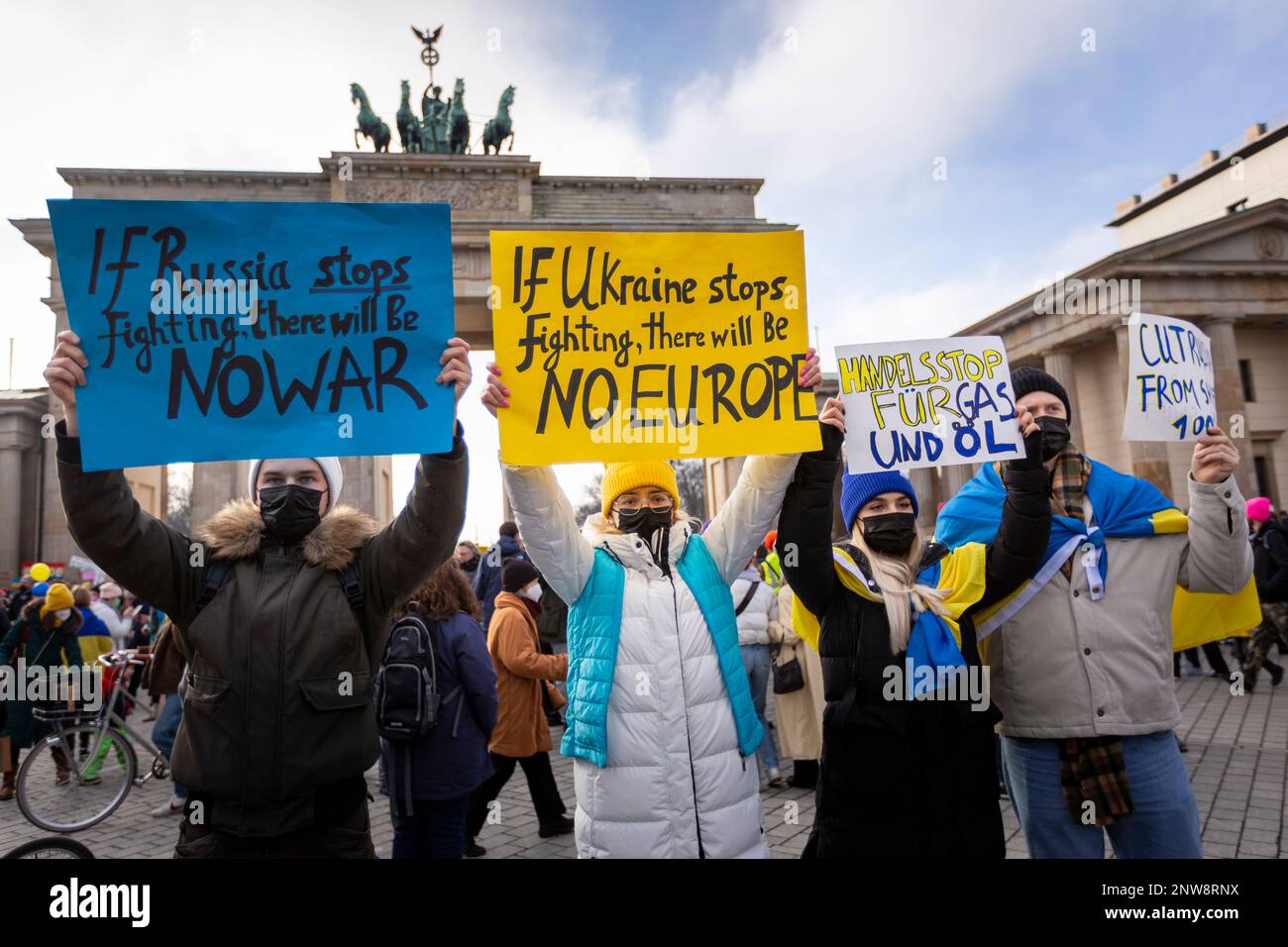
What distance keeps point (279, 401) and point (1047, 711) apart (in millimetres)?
2629

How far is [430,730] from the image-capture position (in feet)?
12.5

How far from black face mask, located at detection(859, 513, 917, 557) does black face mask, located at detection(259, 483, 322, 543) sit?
6.03 ft

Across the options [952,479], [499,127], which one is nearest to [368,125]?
[499,127]

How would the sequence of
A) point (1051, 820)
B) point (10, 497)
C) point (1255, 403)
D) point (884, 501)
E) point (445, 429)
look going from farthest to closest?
1. point (1255, 403)
2. point (10, 497)
3. point (884, 501)
4. point (1051, 820)
5. point (445, 429)

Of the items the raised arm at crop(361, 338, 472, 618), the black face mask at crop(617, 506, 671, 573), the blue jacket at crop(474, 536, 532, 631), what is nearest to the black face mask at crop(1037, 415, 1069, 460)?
the black face mask at crop(617, 506, 671, 573)

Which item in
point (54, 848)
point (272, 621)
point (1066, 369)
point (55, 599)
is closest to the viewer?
point (272, 621)

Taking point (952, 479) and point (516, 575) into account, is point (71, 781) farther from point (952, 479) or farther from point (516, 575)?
point (952, 479)

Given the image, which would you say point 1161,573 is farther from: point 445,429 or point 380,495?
point 380,495

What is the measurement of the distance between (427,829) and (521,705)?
1557 mm

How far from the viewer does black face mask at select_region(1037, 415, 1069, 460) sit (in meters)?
2.66

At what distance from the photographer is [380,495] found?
1203 inches

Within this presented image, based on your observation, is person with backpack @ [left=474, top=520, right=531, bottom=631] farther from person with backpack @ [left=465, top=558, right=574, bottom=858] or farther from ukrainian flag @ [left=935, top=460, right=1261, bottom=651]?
ukrainian flag @ [left=935, top=460, right=1261, bottom=651]
